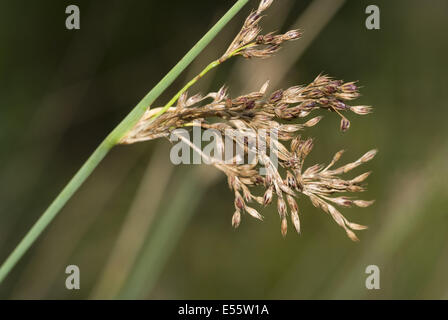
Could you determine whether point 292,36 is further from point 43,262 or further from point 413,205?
point 43,262

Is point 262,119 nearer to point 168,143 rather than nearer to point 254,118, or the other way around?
point 254,118

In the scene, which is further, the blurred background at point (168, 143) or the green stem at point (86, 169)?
the blurred background at point (168, 143)

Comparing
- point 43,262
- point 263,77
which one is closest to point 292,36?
point 263,77

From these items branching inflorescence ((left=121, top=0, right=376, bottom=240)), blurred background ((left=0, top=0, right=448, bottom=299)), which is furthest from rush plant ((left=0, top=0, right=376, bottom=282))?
blurred background ((left=0, top=0, right=448, bottom=299))

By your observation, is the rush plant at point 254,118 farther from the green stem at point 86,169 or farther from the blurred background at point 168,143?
the blurred background at point 168,143

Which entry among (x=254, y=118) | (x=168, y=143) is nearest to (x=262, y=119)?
(x=254, y=118)

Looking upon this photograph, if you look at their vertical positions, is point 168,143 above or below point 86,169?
above

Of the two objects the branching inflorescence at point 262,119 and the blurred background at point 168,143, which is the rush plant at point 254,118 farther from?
the blurred background at point 168,143

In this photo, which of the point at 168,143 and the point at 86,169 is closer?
the point at 86,169

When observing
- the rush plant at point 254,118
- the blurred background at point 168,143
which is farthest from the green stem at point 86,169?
the blurred background at point 168,143
